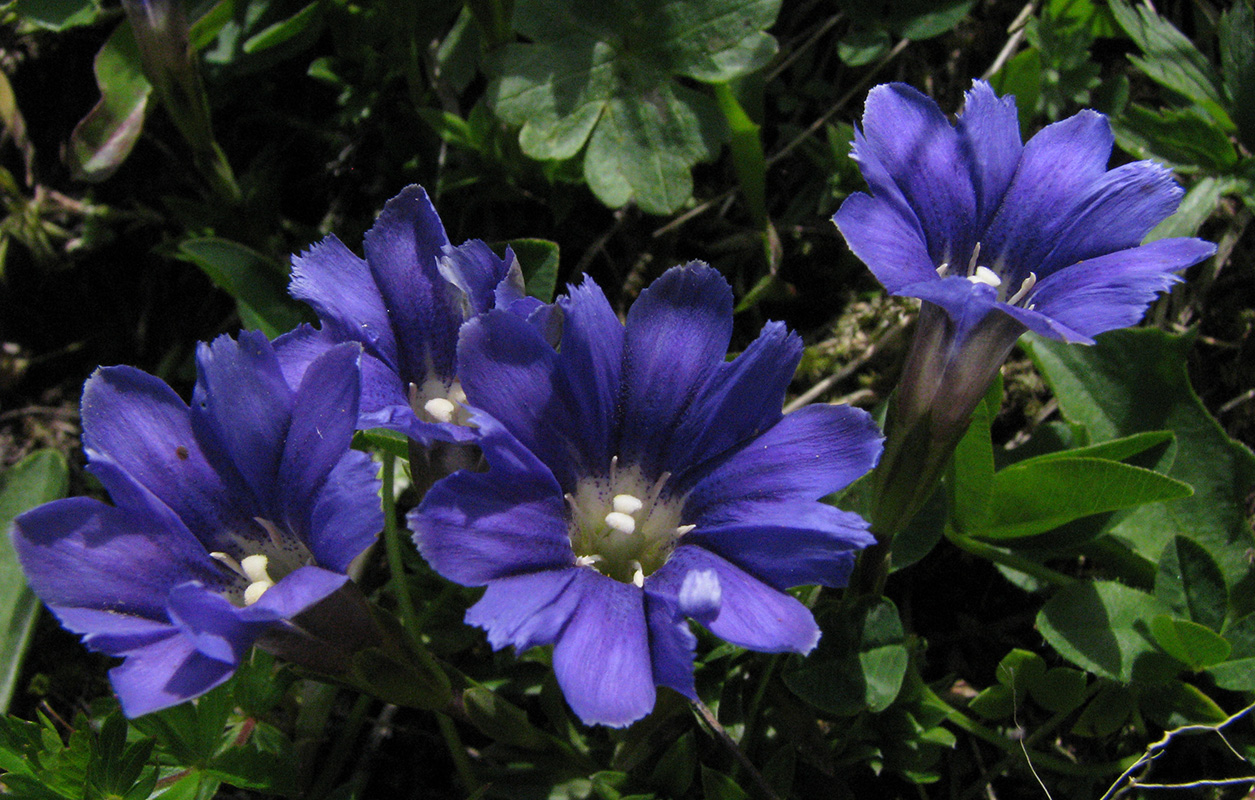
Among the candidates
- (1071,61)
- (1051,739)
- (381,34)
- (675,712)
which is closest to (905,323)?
(1071,61)

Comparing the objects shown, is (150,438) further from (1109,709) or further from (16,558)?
(1109,709)

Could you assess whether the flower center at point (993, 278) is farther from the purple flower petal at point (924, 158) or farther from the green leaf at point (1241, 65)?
the green leaf at point (1241, 65)

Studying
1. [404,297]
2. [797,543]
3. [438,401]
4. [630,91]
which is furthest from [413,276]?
[630,91]

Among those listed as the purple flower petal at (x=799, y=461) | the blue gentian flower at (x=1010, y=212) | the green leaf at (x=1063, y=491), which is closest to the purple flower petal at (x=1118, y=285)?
the blue gentian flower at (x=1010, y=212)

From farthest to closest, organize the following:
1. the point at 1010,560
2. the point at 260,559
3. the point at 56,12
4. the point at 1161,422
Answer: the point at 56,12 → the point at 1161,422 → the point at 1010,560 → the point at 260,559

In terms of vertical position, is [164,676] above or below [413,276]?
below

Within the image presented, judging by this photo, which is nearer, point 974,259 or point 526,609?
point 526,609
